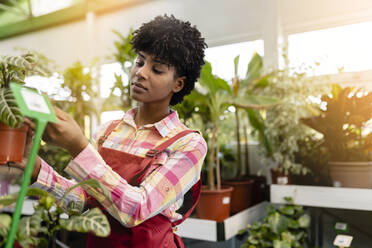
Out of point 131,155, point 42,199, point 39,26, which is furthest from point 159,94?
point 39,26

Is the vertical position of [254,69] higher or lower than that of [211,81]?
higher

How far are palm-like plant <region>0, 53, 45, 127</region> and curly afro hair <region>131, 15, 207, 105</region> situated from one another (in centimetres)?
33

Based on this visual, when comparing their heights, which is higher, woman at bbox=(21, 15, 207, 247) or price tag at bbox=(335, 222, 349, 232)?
woman at bbox=(21, 15, 207, 247)

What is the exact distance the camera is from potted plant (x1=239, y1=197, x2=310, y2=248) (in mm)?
2307

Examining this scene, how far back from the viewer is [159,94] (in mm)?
997

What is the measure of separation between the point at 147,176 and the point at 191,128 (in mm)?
1640

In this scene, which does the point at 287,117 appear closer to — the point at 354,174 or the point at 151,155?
the point at 354,174

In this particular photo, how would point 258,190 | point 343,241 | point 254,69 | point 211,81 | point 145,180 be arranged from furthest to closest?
point 258,190 < point 254,69 < point 211,81 < point 343,241 < point 145,180

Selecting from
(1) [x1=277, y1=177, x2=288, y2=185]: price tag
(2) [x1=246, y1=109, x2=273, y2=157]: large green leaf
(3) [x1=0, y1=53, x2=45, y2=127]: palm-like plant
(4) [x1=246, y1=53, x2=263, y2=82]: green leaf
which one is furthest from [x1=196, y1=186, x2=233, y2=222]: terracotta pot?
(3) [x1=0, y1=53, x2=45, y2=127]: palm-like plant

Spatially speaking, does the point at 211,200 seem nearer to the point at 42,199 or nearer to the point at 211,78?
the point at 211,78

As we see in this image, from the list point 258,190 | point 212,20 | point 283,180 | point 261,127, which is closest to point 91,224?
point 283,180

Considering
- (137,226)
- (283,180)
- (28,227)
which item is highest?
(28,227)

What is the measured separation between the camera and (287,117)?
2.44 m

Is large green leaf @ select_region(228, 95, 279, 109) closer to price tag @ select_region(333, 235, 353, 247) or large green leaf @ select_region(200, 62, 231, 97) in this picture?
large green leaf @ select_region(200, 62, 231, 97)
